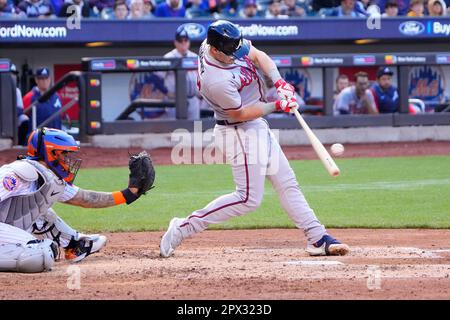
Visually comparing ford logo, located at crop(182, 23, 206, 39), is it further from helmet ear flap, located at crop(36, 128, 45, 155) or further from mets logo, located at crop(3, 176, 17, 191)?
mets logo, located at crop(3, 176, 17, 191)

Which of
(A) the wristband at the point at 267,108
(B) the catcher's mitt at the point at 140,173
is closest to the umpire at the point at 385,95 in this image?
(A) the wristband at the point at 267,108

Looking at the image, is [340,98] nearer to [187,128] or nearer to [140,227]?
[187,128]

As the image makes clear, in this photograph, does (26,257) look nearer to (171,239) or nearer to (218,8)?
(171,239)

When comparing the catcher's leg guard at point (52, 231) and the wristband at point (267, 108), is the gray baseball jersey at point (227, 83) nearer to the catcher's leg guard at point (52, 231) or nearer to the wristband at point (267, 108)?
the wristband at point (267, 108)

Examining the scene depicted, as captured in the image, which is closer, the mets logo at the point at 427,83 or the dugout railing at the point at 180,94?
the dugout railing at the point at 180,94

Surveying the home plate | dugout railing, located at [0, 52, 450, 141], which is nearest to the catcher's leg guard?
the home plate

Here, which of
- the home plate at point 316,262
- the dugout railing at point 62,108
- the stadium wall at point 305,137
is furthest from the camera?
the stadium wall at point 305,137
